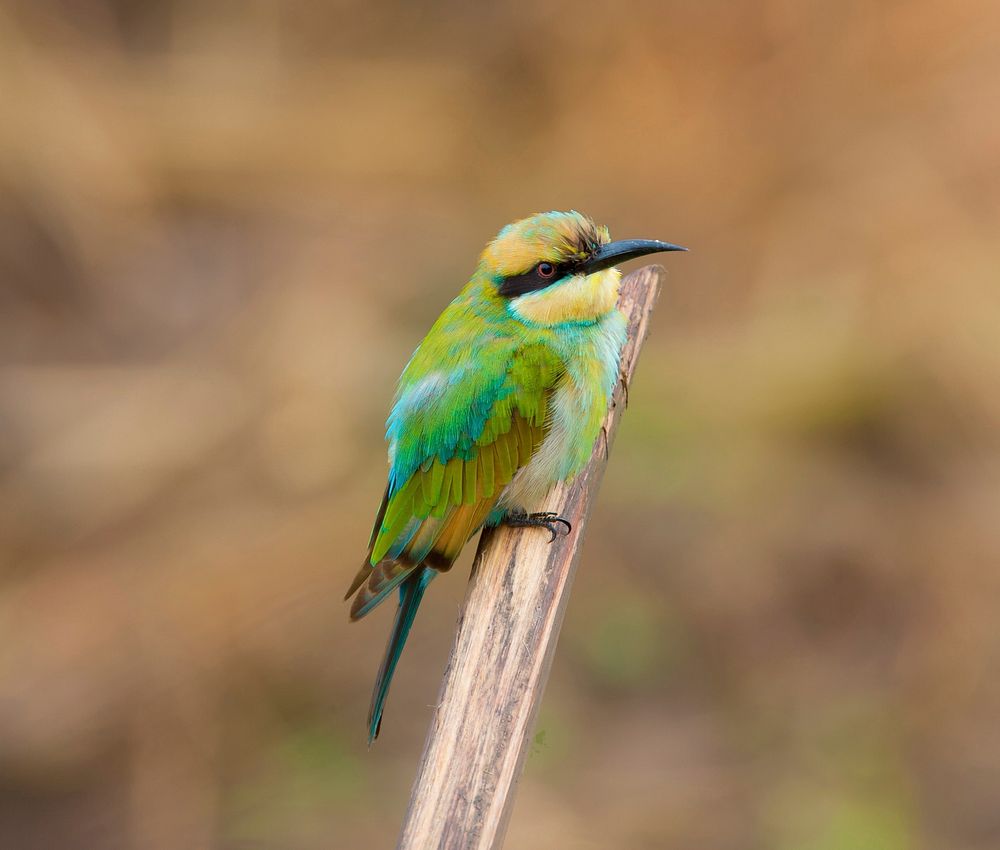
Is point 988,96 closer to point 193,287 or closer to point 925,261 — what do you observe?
point 925,261

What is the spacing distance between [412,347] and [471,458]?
9.31ft

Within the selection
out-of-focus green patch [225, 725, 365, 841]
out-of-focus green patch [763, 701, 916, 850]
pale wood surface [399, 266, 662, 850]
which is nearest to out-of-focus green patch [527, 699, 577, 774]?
out-of-focus green patch [225, 725, 365, 841]

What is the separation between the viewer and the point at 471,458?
3006 mm

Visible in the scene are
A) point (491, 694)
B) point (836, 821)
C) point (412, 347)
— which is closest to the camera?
point (491, 694)

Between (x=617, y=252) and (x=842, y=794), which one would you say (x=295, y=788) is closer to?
(x=842, y=794)

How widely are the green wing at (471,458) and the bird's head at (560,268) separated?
110mm

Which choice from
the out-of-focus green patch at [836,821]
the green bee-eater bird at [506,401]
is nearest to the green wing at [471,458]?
the green bee-eater bird at [506,401]

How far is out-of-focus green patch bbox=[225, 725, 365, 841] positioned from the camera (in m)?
4.43

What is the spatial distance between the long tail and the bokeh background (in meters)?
1.65

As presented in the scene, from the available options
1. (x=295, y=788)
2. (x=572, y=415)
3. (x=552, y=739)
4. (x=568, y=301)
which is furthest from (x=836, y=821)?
(x=568, y=301)

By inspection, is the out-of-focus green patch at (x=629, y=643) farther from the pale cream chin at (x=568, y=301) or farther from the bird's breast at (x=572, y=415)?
the pale cream chin at (x=568, y=301)

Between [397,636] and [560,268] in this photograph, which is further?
[560,268]

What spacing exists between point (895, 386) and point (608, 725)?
193 cm

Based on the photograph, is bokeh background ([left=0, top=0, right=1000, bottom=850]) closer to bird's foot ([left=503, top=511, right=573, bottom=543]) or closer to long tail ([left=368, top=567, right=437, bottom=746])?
long tail ([left=368, top=567, right=437, bottom=746])
